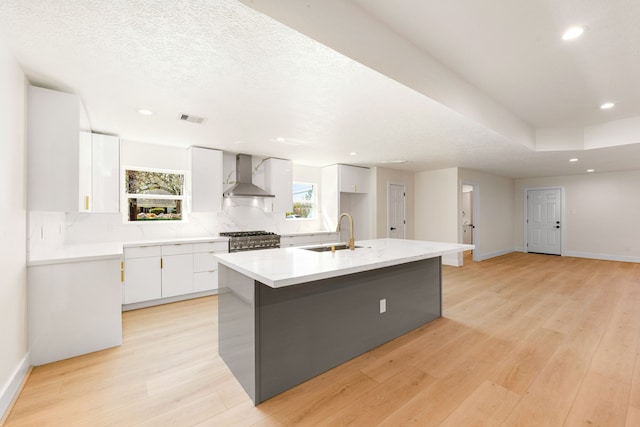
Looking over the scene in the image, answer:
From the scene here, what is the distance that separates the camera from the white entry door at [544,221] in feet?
25.4

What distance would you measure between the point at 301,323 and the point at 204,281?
2625 millimetres

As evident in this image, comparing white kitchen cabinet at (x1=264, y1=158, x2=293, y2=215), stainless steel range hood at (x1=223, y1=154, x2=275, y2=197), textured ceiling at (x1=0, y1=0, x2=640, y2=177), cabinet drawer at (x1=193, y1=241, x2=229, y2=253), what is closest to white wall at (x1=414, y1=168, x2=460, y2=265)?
textured ceiling at (x1=0, y1=0, x2=640, y2=177)

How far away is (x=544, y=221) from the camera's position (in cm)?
798

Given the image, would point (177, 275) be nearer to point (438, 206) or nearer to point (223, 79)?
point (223, 79)

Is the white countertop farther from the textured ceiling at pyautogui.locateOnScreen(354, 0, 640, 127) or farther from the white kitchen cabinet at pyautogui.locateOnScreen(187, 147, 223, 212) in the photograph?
the white kitchen cabinet at pyautogui.locateOnScreen(187, 147, 223, 212)

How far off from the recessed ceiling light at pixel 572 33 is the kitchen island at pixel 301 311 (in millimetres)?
1987

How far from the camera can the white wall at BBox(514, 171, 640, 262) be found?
664 centimetres

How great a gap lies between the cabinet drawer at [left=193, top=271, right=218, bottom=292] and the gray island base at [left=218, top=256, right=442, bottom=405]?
1.90 metres

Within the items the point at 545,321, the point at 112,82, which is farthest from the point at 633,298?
the point at 112,82

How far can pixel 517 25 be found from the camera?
2.04 metres

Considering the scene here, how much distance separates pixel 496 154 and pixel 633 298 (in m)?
2.83

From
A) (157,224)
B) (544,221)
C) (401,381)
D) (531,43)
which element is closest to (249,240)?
(157,224)

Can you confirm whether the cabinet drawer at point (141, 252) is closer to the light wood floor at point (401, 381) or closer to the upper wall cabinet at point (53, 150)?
the light wood floor at point (401, 381)

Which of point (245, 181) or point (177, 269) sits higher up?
point (245, 181)
